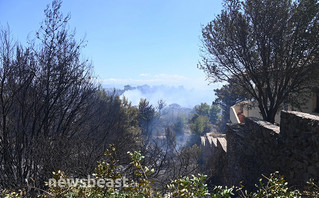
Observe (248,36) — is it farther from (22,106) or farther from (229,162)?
(22,106)

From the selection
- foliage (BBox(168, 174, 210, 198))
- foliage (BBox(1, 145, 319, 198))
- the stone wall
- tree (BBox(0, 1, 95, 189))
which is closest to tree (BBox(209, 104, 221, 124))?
the stone wall

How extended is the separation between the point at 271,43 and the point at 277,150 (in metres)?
6.33

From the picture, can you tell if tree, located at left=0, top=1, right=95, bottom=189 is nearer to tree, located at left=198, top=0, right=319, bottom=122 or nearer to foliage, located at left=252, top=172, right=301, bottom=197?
foliage, located at left=252, top=172, right=301, bottom=197

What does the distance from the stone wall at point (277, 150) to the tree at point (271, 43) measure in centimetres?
319

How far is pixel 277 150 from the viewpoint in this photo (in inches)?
250

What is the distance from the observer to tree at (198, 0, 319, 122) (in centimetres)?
1052

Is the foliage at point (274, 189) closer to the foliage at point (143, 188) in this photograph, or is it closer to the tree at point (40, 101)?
the foliage at point (143, 188)

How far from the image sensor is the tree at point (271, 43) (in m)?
10.5

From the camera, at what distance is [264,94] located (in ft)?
41.2

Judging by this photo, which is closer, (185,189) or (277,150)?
(185,189)

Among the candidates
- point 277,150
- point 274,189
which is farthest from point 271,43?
point 274,189

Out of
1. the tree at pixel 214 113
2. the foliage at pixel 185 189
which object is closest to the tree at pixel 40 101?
the foliage at pixel 185 189

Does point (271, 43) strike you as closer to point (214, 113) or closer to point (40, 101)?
point (40, 101)

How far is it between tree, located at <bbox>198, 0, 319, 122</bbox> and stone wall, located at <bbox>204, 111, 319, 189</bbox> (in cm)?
319
